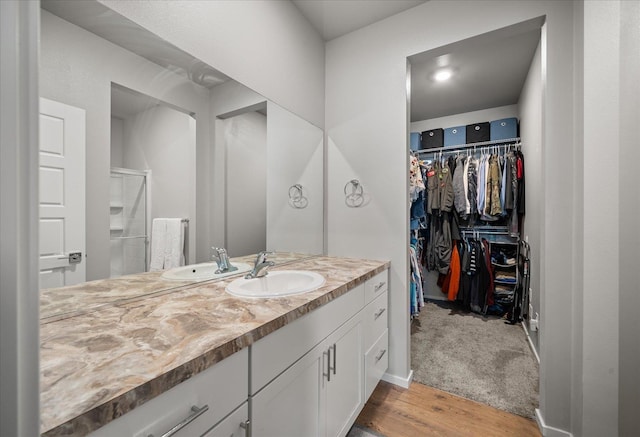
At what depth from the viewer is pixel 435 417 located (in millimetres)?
1582

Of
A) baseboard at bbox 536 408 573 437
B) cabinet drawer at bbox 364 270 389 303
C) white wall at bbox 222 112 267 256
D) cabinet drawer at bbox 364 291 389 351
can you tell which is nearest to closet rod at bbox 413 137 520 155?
cabinet drawer at bbox 364 270 389 303

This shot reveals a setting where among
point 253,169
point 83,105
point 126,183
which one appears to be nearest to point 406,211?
point 253,169

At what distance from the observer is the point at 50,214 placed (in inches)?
32.4

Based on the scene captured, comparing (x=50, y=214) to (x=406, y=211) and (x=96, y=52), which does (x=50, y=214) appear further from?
(x=406, y=211)

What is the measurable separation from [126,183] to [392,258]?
157 centimetres

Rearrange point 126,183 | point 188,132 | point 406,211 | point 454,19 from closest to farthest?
1. point 126,183
2. point 188,132
3. point 454,19
4. point 406,211

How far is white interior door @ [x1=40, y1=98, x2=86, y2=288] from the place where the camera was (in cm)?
81

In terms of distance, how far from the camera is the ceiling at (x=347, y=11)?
5.97ft

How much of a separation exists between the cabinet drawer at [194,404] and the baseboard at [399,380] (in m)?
1.50

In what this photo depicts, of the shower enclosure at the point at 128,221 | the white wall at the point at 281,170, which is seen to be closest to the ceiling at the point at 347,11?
the white wall at the point at 281,170

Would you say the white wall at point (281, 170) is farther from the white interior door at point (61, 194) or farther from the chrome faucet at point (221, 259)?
the white interior door at point (61, 194)

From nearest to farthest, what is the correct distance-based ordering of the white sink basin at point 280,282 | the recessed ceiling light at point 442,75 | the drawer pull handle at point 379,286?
the white sink basin at point 280,282
the drawer pull handle at point 379,286
the recessed ceiling light at point 442,75

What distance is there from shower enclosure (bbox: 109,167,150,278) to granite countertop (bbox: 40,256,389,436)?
0.51 feet

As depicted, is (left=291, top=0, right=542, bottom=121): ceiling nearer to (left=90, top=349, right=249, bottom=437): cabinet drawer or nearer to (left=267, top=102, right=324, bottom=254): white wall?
(left=267, top=102, right=324, bottom=254): white wall
